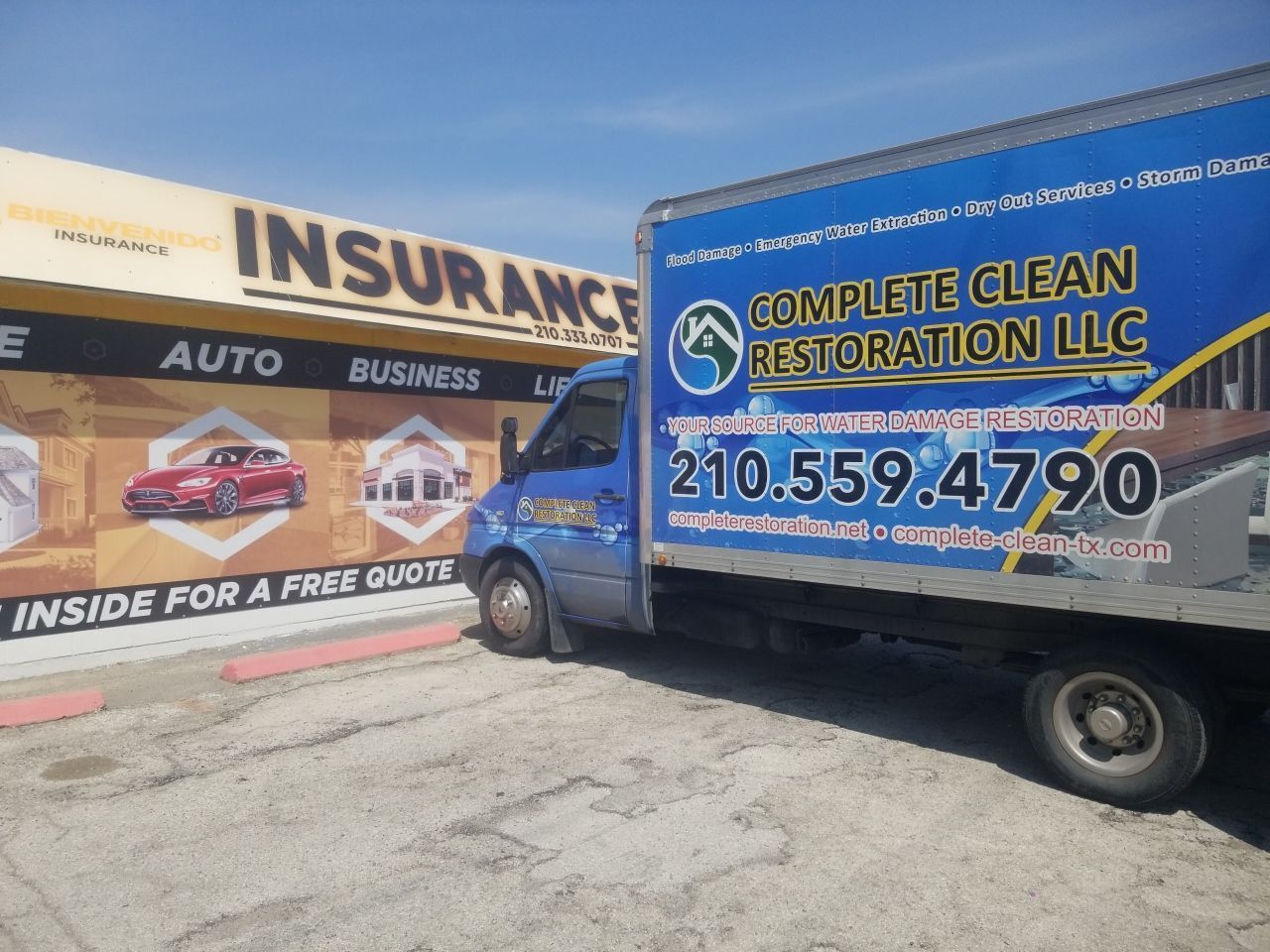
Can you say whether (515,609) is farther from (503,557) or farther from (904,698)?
(904,698)

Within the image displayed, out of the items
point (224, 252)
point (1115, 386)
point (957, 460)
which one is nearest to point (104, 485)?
point (224, 252)

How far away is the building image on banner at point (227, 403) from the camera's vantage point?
7.91 meters

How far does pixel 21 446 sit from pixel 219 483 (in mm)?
1760

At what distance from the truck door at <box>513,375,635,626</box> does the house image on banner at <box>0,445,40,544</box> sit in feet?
13.8

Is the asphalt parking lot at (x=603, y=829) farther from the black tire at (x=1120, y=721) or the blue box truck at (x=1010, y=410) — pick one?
the blue box truck at (x=1010, y=410)

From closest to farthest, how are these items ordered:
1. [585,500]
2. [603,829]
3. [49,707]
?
[603,829], [49,707], [585,500]

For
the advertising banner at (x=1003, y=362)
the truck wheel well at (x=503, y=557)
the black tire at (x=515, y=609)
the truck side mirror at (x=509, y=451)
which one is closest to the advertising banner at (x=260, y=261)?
the truck side mirror at (x=509, y=451)

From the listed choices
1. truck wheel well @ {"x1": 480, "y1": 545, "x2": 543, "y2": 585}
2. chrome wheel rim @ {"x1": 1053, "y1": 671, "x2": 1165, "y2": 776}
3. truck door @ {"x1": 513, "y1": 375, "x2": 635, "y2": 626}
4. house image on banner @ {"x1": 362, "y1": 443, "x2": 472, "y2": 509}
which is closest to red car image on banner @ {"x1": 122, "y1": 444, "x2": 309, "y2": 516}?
house image on banner @ {"x1": 362, "y1": 443, "x2": 472, "y2": 509}

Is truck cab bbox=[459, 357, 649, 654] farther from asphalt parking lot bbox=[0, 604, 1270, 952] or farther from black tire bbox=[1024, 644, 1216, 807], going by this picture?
black tire bbox=[1024, 644, 1216, 807]

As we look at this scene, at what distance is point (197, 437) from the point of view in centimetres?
913

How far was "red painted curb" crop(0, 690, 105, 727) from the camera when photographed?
6613mm

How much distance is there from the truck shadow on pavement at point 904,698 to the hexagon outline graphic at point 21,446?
4.09m

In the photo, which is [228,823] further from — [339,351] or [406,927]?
[339,351]

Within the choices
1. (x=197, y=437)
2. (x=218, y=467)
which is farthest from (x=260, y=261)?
(x=218, y=467)
